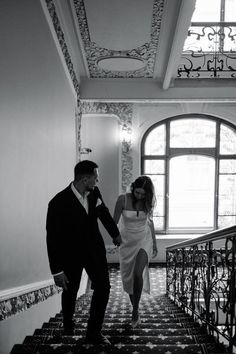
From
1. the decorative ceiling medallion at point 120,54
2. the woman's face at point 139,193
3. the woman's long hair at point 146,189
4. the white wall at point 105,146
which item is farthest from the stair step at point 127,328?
the white wall at point 105,146

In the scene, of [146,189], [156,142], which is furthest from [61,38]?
[156,142]

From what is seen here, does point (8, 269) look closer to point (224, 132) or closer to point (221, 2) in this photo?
point (221, 2)

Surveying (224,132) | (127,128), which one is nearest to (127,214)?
(127,128)

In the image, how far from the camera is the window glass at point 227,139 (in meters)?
11.6

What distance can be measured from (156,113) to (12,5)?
8.56 m

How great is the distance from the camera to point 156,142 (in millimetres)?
11680

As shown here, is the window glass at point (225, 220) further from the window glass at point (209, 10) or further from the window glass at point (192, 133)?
the window glass at point (209, 10)

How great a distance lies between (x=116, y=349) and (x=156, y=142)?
914cm

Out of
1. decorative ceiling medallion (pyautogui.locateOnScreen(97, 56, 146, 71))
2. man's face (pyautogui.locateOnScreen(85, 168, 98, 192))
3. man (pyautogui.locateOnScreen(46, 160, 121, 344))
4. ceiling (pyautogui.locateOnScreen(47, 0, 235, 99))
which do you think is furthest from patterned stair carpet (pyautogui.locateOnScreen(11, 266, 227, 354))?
decorative ceiling medallion (pyautogui.locateOnScreen(97, 56, 146, 71))

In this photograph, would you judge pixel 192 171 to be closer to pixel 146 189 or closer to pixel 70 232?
pixel 146 189

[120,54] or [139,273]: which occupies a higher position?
[120,54]

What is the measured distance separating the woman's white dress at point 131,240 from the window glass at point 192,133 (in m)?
7.41

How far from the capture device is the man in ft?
10.0

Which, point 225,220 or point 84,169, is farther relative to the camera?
point 225,220
